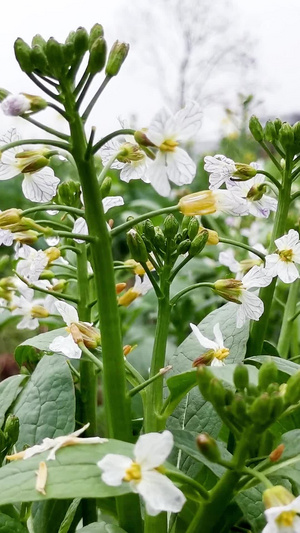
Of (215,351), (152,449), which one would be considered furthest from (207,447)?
(215,351)

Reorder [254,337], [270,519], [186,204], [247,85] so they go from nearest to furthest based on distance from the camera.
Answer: [270,519]
[186,204]
[254,337]
[247,85]

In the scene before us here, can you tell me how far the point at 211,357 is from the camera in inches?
17.6

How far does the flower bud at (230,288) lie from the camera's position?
0.48 meters

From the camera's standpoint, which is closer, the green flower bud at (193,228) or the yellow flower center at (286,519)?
the yellow flower center at (286,519)

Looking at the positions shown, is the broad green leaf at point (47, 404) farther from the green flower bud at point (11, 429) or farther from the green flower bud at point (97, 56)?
the green flower bud at point (97, 56)

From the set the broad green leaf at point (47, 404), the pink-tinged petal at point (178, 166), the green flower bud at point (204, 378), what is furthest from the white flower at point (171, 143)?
the broad green leaf at point (47, 404)

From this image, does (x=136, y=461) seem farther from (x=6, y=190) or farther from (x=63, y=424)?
(x=6, y=190)

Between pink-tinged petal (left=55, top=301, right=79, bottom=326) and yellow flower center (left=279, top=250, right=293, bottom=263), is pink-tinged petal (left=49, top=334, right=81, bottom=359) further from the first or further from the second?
yellow flower center (left=279, top=250, right=293, bottom=263)

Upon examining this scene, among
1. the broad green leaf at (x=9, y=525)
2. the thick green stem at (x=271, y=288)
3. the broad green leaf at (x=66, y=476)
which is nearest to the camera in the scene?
the broad green leaf at (x=66, y=476)

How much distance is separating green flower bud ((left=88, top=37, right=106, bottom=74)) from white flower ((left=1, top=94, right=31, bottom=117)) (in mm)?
45

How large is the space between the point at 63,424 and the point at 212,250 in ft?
3.48

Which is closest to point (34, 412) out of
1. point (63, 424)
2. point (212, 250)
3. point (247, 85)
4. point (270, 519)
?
point (63, 424)

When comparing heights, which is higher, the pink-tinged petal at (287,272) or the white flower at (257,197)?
the white flower at (257,197)

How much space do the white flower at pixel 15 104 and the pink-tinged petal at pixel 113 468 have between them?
204 millimetres
